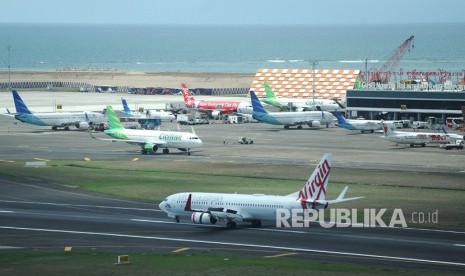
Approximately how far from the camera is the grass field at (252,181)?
4373 inches

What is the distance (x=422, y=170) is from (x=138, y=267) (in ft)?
229

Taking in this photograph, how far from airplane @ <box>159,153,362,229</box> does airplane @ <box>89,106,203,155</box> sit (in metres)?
64.3

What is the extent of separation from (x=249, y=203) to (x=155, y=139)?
72.9 metres

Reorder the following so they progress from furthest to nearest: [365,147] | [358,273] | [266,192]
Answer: [365,147], [266,192], [358,273]

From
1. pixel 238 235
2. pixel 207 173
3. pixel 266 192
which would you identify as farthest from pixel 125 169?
pixel 238 235

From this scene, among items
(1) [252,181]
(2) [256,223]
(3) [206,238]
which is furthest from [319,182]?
(1) [252,181]

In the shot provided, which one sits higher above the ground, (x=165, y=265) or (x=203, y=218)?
(x=203, y=218)

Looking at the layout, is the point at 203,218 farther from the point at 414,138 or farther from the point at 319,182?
the point at 414,138

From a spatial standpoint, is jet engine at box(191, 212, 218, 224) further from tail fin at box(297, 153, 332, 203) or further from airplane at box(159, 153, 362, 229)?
tail fin at box(297, 153, 332, 203)

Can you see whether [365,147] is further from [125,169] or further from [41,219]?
[41,219]

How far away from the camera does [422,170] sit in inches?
5591

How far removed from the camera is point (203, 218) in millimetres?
96938

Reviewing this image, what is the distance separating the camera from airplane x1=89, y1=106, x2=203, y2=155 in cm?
16525

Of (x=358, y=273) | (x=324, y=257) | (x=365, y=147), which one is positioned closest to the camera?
(x=358, y=273)
